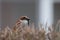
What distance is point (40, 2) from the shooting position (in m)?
3.08

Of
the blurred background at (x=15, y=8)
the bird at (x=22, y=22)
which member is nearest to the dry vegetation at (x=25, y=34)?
the bird at (x=22, y=22)

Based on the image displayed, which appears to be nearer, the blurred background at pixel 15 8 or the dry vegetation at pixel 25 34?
the dry vegetation at pixel 25 34

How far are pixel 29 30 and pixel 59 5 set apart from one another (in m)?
2.49

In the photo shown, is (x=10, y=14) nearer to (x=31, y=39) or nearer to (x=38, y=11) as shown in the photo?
(x=38, y=11)

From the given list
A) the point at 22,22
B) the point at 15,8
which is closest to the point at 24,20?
the point at 22,22

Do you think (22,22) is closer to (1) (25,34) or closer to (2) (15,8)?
(1) (25,34)

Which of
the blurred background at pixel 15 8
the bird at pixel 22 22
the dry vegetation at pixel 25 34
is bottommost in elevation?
the blurred background at pixel 15 8

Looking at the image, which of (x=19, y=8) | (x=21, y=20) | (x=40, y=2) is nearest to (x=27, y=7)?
(x=19, y=8)

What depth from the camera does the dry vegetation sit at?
69cm

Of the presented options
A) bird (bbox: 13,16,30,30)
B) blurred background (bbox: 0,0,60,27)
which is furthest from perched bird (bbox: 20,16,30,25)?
blurred background (bbox: 0,0,60,27)

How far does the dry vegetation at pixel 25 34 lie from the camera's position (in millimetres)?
694

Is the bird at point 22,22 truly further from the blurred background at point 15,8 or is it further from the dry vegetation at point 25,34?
the blurred background at point 15,8

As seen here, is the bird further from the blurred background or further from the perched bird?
the blurred background

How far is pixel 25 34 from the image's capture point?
2.32ft
